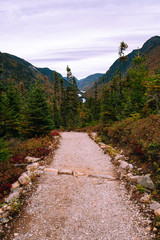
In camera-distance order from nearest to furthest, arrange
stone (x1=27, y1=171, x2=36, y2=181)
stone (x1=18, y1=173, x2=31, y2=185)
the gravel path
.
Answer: the gravel path < stone (x1=18, y1=173, x2=31, y2=185) < stone (x1=27, y1=171, x2=36, y2=181)

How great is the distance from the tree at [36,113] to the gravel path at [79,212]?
7.44 meters

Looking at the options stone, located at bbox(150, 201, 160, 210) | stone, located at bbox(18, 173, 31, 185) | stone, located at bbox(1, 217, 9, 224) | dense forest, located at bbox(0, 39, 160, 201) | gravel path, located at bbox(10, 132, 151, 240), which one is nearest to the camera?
gravel path, located at bbox(10, 132, 151, 240)

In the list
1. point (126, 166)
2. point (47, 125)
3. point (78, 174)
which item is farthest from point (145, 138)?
point (47, 125)

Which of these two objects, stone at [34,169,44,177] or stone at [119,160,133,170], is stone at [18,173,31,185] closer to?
stone at [34,169,44,177]

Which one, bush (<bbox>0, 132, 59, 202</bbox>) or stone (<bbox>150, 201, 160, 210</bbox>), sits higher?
bush (<bbox>0, 132, 59, 202</bbox>)

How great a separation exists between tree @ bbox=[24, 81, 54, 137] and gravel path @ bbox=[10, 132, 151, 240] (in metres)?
7.44

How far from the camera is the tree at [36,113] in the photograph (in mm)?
13328

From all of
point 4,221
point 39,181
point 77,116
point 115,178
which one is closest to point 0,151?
point 39,181

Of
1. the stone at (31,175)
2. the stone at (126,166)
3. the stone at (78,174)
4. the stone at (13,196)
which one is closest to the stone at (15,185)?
the stone at (13,196)

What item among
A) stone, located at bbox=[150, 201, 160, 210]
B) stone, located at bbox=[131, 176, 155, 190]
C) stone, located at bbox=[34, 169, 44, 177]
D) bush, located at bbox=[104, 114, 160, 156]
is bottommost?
stone, located at bbox=[34, 169, 44, 177]

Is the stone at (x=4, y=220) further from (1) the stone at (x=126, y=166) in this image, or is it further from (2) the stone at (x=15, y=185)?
(1) the stone at (x=126, y=166)

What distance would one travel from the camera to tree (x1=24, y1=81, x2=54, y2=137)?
1333 centimetres

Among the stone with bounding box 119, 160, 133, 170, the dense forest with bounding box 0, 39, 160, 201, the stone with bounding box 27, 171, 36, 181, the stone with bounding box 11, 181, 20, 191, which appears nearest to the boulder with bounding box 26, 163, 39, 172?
the stone with bounding box 27, 171, 36, 181

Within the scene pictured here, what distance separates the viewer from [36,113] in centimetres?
1334
